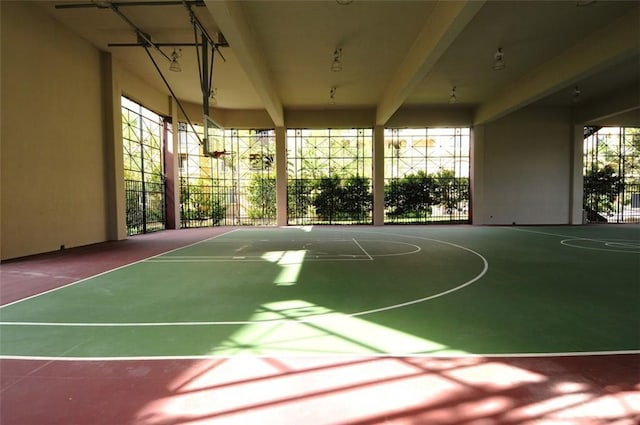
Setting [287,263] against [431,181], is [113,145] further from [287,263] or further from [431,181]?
[431,181]

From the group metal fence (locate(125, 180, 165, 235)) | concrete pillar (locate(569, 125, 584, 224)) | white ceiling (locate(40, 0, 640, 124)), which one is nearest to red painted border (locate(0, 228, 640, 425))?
white ceiling (locate(40, 0, 640, 124))

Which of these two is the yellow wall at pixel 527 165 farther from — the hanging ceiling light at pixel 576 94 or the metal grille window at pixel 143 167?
the metal grille window at pixel 143 167

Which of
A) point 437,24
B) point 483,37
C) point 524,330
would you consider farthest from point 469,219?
point 524,330

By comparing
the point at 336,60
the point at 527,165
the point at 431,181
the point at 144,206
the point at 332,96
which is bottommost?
the point at 144,206

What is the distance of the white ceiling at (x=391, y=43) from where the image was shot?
743cm

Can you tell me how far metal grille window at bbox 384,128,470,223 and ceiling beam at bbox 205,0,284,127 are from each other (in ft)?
25.5

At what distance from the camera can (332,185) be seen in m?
17.1

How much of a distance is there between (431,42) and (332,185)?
982 centimetres

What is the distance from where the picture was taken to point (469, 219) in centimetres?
1645

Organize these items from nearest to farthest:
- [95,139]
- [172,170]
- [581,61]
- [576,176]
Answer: [581,61] → [95,139] → [172,170] → [576,176]

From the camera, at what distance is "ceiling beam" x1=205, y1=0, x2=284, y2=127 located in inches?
243

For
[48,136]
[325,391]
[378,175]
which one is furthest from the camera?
[378,175]

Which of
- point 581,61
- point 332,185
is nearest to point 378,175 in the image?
point 332,185

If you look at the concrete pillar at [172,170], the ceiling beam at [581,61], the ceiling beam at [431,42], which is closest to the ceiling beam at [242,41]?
the ceiling beam at [431,42]
